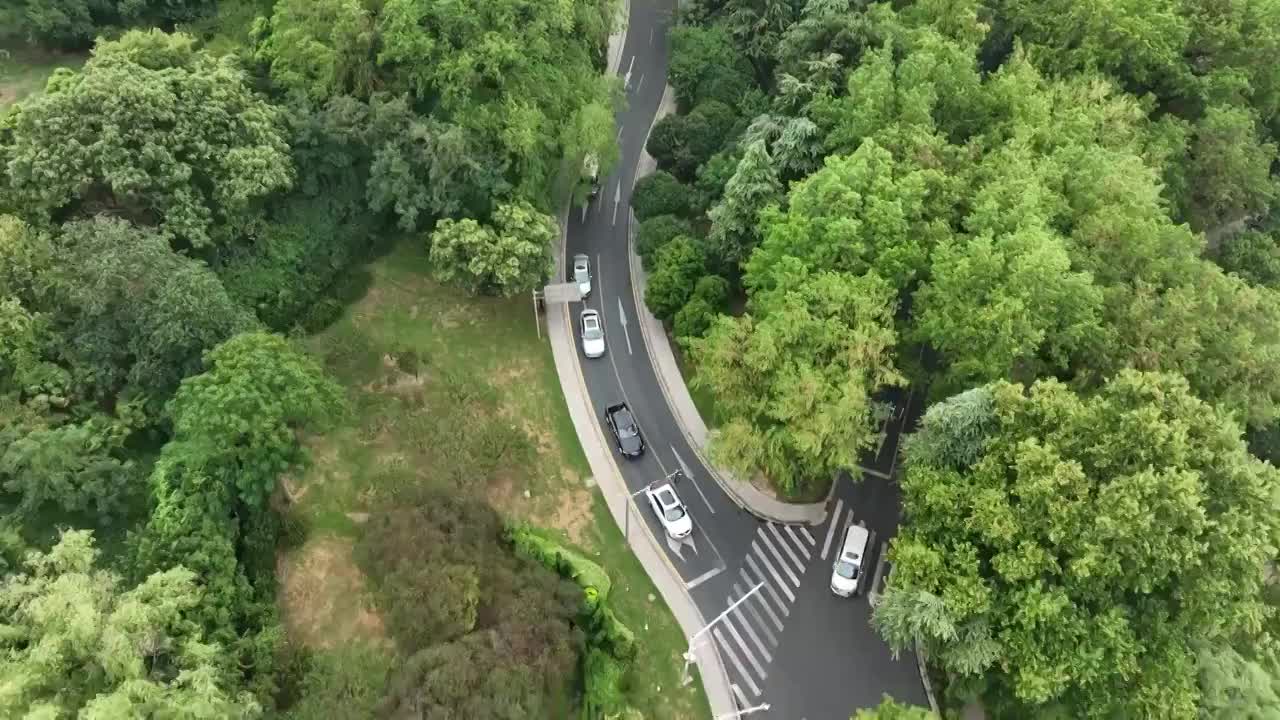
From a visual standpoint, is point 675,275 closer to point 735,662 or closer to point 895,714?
point 735,662

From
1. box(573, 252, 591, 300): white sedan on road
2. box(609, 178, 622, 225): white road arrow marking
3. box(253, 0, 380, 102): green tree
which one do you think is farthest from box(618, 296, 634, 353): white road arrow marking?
box(253, 0, 380, 102): green tree

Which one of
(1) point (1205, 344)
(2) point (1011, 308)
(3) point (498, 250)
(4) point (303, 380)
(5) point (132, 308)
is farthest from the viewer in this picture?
(3) point (498, 250)

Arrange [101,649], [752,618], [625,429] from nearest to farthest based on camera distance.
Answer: [101,649] < [752,618] < [625,429]

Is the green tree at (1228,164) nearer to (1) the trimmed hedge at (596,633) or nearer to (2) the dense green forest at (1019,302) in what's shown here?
(2) the dense green forest at (1019,302)

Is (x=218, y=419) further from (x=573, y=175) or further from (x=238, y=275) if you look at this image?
(x=573, y=175)

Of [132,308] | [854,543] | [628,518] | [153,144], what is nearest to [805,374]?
[854,543]

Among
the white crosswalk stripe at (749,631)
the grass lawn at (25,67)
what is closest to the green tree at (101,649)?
the white crosswalk stripe at (749,631)

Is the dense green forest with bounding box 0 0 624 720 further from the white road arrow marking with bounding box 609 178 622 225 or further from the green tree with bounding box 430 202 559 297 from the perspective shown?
the white road arrow marking with bounding box 609 178 622 225
